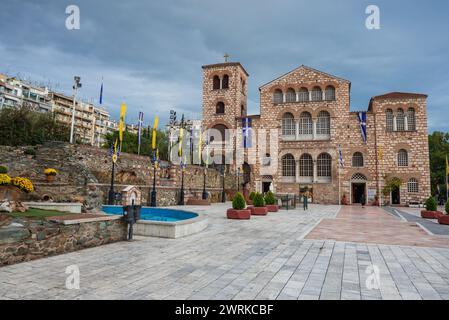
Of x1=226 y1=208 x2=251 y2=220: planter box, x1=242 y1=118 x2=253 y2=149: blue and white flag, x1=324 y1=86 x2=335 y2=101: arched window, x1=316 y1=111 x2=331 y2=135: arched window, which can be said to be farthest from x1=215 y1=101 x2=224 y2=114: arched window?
x1=226 y1=208 x2=251 y2=220: planter box

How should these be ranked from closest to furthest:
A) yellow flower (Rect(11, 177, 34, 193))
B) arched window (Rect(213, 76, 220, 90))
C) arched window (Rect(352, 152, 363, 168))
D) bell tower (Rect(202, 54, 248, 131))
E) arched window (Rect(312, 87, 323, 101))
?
yellow flower (Rect(11, 177, 34, 193)), arched window (Rect(352, 152, 363, 168)), arched window (Rect(312, 87, 323, 101)), bell tower (Rect(202, 54, 248, 131)), arched window (Rect(213, 76, 220, 90))

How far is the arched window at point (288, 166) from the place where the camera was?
36.8 meters

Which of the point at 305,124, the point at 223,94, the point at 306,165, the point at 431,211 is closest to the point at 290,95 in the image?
the point at 305,124

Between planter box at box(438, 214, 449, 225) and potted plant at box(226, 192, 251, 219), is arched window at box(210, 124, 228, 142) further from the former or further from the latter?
planter box at box(438, 214, 449, 225)

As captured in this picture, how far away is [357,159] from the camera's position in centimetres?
3488

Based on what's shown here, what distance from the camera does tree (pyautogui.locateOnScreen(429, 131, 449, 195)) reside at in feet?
157

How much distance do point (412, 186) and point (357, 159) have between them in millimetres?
6302

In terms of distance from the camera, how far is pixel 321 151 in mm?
35562

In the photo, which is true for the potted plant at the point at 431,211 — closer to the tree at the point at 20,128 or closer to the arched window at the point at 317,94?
the arched window at the point at 317,94

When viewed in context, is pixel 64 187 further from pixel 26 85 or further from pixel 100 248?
pixel 26 85

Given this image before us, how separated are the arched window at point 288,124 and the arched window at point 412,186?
13.9 meters

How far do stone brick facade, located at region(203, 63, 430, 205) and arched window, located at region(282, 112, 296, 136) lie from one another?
0.12 m

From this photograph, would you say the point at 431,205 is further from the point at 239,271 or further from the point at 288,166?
the point at 288,166
